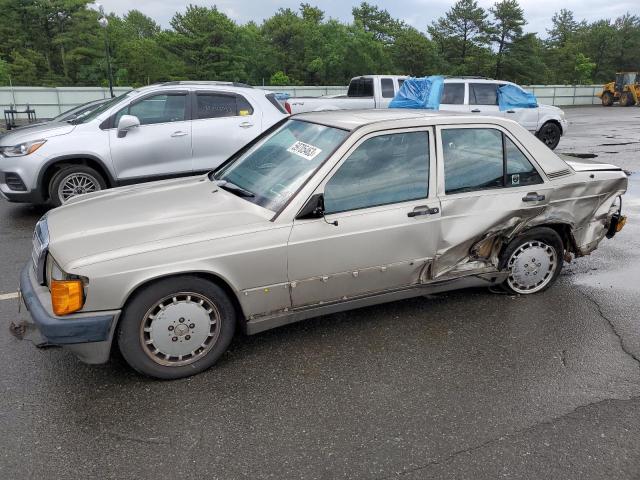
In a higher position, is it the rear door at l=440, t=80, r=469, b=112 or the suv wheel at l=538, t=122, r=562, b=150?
the rear door at l=440, t=80, r=469, b=112

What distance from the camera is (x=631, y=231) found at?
6469mm

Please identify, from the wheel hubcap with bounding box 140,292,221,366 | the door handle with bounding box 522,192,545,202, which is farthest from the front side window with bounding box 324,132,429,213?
the wheel hubcap with bounding box 140,292,221,366

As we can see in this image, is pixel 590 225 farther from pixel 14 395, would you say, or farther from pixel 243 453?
pixel 14 395

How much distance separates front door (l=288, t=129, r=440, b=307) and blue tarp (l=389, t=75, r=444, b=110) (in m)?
9.83

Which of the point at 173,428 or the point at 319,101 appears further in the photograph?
the point at 319,101

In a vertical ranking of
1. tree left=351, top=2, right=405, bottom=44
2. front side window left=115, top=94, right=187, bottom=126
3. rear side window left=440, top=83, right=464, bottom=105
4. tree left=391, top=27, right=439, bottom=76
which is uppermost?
tree left=351, top=2, right=405, bottom=44

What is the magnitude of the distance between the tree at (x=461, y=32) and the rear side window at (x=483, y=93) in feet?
137

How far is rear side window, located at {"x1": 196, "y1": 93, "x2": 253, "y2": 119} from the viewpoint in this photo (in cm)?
758

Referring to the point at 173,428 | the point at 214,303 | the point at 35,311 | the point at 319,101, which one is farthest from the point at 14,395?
the point at 319,101

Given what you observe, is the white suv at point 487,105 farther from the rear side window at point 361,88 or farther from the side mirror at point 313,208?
the side mirror at point 313,208

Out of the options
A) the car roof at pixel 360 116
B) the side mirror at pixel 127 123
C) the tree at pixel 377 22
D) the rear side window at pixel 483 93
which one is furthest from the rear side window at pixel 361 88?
the tree at pixel 377 22

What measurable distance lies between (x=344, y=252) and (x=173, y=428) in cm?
148

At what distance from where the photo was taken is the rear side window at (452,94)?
1317 cm

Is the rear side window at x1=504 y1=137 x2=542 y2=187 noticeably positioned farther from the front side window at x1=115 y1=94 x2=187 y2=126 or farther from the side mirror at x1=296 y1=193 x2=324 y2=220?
the front side window at x1=115 y1=94 x2=187 y2=126
